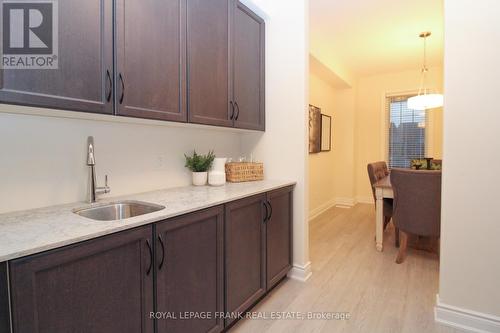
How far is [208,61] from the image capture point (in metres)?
1.94

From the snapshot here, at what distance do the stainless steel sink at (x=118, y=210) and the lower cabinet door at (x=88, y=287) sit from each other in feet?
1.16

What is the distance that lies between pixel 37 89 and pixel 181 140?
109 centimetres

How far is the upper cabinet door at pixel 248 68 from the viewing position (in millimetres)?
2203

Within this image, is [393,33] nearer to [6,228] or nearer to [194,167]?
[194,167]

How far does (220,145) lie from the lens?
2531 millimetres

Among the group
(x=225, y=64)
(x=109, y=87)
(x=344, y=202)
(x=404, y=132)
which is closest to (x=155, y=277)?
(x=109, y=87)

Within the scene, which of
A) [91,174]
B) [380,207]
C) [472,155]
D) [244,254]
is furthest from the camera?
[380,207]

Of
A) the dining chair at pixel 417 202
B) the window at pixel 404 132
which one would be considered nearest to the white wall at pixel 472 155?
the dining chair at pixel 417 202

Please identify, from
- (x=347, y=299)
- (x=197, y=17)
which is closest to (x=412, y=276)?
(x=347, y=299)

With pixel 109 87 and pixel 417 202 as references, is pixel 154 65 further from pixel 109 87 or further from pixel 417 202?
pixel 417 202

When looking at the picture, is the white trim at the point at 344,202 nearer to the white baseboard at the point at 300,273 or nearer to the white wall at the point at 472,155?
the white baseboard at the point at 300,273

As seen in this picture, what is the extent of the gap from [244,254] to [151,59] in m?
1.32

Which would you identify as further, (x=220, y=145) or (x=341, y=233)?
(x=341, y=233)

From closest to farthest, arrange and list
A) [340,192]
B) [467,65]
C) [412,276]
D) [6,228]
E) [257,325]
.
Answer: [6,228] → [467,65] → [257,325] → [412,276] → [340,192]
